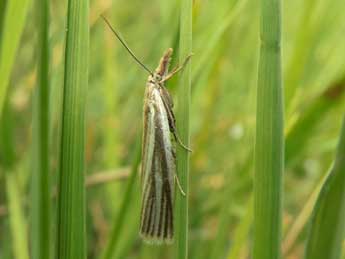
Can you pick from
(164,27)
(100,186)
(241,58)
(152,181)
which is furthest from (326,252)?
(241,58)

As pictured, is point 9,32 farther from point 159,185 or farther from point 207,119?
point 207,119

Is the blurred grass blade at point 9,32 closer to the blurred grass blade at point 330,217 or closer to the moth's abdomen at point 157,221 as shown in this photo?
the moth's abdomen at point 157,221

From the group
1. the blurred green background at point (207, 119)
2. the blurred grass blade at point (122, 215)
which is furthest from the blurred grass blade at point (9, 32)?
the blurred grass blade at point (122, 215)

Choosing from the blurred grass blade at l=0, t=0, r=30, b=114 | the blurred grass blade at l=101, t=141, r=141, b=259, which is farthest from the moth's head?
the blurred grass blade at l=0, t=0, r=30, b=114

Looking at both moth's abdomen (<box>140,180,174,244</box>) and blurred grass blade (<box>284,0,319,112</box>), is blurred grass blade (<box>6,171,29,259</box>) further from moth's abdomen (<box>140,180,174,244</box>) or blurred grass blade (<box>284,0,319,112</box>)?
blurred grass blade (<box>284,0,319,112</box>)

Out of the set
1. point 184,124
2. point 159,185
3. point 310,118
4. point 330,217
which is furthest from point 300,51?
point 330,217
